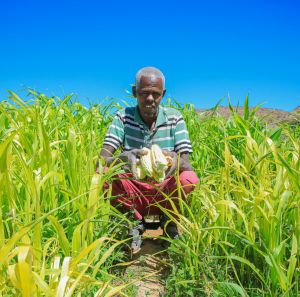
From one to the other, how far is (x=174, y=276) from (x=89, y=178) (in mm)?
649

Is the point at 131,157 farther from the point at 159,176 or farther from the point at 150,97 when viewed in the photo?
the point at 150,97

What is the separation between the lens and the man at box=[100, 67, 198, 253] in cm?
254

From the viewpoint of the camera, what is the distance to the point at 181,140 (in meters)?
2.84

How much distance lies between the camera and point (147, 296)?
207cm

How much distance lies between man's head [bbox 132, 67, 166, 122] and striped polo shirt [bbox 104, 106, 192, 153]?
0.13m

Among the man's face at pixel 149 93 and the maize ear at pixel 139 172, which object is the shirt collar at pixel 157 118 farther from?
the maize ear at pixel 139 172

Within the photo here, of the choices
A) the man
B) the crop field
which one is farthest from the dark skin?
the crop field

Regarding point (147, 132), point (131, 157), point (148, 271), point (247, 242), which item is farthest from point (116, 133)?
point (247, 242)

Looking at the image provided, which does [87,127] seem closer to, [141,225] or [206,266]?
[141,225]

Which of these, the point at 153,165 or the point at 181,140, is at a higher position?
the point at 181,140

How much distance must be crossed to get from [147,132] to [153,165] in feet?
1.62

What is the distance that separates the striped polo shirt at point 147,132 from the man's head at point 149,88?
0.13 m

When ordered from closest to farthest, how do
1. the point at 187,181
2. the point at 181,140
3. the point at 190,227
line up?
the point at 190,227 → the point at 187,181 → the point at 181,140

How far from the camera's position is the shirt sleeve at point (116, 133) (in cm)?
282
